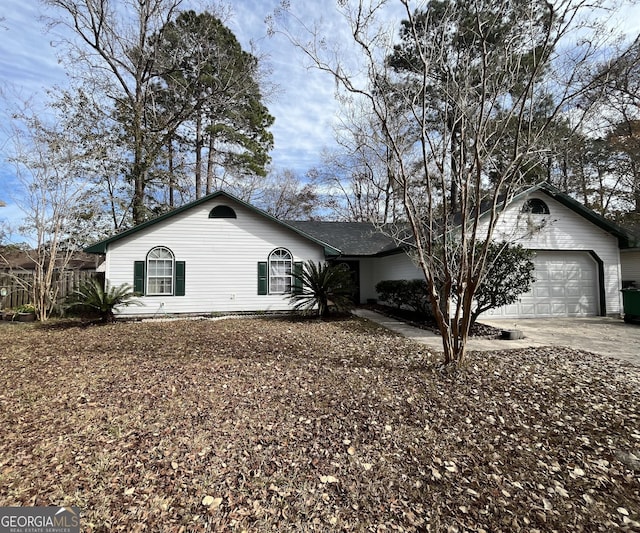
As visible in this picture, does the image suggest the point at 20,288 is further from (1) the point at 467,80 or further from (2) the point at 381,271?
(1) the point at 467,80

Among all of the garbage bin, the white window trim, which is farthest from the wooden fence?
the garbage bin

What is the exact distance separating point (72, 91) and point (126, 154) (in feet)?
10.1

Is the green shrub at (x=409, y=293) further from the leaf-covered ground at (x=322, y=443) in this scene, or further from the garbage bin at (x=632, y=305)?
the garbage bin at (x=632, y=305)

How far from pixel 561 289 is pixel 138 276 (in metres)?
14.1

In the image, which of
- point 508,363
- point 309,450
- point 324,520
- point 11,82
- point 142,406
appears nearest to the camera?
point 324,520

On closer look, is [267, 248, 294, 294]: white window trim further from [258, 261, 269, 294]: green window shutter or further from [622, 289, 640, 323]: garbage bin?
[622, 289, 640, 323]: garbage bin

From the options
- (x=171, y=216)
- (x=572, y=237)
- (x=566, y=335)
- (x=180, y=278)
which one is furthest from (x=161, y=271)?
(x=572, y=237)

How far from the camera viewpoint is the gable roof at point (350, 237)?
14529mm

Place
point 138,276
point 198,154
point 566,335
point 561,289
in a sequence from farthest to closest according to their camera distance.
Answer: point 198,154, point 561,289, point 138,276, point 566,335

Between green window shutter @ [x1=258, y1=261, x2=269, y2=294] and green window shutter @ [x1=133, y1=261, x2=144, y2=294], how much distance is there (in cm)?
378

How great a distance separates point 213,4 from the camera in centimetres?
1501

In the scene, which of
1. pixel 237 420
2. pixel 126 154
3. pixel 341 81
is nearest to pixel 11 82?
pixel 126 154

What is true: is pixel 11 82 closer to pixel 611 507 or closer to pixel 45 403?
pixel 45 403

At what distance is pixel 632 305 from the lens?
9.45 metres
